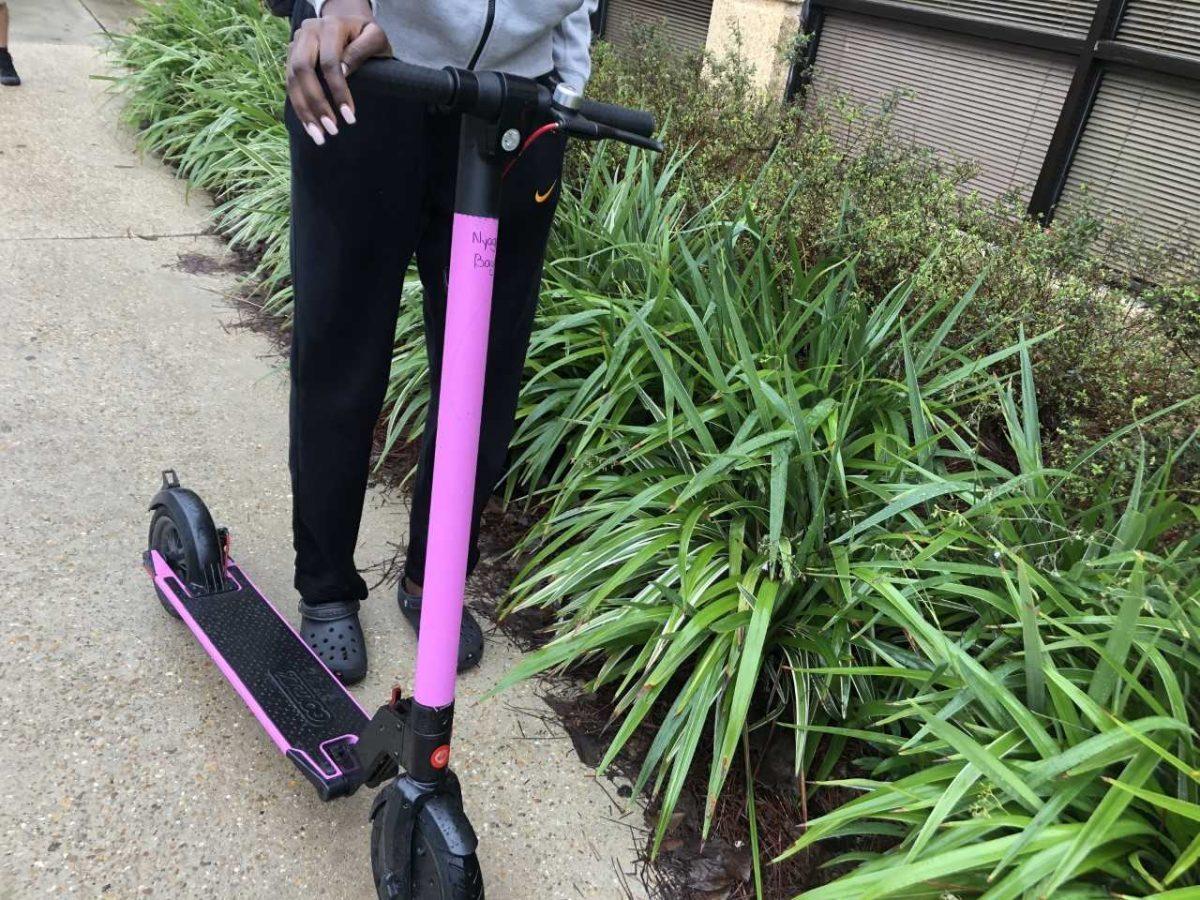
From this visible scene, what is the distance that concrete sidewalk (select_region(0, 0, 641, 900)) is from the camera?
1.82 meters

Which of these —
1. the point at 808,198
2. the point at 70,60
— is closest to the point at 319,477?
the point at 808,198

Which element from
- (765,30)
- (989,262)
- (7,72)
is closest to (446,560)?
(989,262)

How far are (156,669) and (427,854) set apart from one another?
0.96m

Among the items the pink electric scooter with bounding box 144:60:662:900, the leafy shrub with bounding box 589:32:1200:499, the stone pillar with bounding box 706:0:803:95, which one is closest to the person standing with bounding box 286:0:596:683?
the pink electric scooter with bounding box 144:60:662:900

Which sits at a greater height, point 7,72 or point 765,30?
point 765,30

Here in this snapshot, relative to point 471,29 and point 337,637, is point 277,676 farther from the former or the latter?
point 471,29

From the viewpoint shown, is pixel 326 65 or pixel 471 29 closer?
pixel 326 65

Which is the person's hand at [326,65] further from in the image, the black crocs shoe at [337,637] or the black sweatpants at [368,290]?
the black crocs shoe at [337,637]

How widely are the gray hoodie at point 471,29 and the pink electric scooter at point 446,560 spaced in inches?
9.5

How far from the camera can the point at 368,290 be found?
1935mm

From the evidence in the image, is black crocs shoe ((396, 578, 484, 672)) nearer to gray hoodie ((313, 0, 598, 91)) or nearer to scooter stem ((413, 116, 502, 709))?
scooter stem ((413, 116, 502, 709))

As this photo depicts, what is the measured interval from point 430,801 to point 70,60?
7090 mm

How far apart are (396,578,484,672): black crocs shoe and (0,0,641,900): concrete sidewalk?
46 mm

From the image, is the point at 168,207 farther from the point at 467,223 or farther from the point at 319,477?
the point at 467,223
